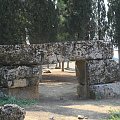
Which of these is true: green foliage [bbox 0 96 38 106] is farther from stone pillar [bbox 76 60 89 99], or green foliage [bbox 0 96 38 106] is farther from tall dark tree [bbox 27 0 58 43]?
tall dark tree [bbox 27 0 58 43]

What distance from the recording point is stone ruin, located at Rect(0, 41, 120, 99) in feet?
35.2

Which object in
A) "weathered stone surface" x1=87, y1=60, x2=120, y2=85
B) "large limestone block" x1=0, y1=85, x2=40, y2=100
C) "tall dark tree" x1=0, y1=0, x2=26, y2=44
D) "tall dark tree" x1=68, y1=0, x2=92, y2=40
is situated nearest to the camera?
"large limestone block" x1=0, y1=85, x2=40, y2=100

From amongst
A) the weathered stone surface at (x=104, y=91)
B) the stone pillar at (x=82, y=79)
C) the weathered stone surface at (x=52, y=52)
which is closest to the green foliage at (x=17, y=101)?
the weathered stone surface at (x=52, y=52)

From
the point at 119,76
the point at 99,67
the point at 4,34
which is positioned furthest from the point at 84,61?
the point at 4,34

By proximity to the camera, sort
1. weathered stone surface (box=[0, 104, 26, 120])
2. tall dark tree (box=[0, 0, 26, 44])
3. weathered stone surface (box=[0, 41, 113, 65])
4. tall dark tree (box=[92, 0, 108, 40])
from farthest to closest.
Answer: tall dark tree (box=[92, 0, 108, 40]) → tall dark tree (box=[0, 0, 26, 44]) → weathered stone surface (box=[0, 41, 113, 65]) → weathered stone surface (box=[0, 104, 26, 120])

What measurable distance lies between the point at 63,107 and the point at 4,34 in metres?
7.37

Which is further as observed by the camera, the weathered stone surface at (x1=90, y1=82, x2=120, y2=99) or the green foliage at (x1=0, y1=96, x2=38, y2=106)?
the weathered stone surface at (x1=90, y1=82, x2=120, y2=99)

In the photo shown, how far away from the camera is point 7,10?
1617 centimetres

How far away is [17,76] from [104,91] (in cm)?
296

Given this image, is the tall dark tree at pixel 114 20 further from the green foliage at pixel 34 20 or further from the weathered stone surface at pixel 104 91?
the weathered stone surface at pixel 104 91

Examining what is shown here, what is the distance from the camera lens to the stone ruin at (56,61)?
10719mm

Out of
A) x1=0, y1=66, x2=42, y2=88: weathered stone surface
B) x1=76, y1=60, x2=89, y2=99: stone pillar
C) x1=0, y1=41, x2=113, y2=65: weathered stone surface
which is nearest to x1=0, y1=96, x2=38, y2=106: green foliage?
Result: x1=0, y1=66, x2=42, y2=88: weathered stone surface

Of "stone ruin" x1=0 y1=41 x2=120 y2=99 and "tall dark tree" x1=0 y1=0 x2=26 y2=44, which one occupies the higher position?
"tall dark tree" x1=0 y1=0 x2=26 y2=44

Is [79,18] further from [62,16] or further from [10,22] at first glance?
[10,22]
